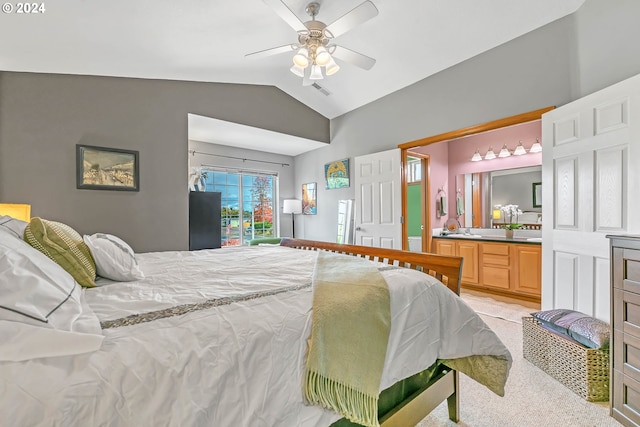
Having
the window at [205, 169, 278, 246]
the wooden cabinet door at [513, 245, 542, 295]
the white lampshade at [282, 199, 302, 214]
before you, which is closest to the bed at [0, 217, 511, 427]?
the wooden cabinet door at [513, 245, 542, 295]

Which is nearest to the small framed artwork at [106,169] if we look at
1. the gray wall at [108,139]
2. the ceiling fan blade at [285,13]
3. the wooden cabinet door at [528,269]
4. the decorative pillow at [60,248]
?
the gray wall at [108,139]

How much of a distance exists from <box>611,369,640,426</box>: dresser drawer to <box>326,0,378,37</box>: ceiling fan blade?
2.58 meters

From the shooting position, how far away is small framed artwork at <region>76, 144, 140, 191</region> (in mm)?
3123

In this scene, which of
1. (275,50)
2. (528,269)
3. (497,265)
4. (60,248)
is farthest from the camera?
(497,265)

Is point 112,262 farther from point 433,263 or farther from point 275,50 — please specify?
point 275,50

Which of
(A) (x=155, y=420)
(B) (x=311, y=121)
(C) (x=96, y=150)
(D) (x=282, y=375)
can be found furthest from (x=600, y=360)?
(C) (x=96, y=150)

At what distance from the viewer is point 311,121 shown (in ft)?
16.0

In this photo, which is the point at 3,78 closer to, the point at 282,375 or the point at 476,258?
the point at 282,375

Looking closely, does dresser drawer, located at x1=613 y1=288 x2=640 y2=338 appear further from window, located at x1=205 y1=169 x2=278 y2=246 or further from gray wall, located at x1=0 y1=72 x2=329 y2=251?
window, located at x1=205 y1=169 x2=278 y2=246

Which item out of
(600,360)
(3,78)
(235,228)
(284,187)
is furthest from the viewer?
(284,187)

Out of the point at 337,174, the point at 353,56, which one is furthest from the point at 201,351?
the point at 337,174

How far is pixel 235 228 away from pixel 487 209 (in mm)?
4422

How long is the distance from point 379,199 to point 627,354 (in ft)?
9.55

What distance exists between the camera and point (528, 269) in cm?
361
